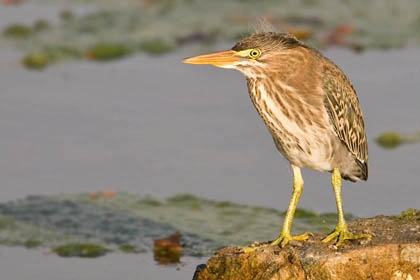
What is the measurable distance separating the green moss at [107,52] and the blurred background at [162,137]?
21mm

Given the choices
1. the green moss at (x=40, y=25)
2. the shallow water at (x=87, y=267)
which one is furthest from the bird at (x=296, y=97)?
the green moss at (x=40, y=25)

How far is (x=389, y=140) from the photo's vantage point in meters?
11.3

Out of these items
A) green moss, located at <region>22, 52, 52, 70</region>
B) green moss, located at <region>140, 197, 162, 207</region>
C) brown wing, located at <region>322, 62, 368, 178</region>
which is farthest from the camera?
green moss, located at <region>22, 52, 52, 70</region>

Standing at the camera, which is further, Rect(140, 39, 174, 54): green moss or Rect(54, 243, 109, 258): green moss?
Rect(140, 39, 174, 54): green moss

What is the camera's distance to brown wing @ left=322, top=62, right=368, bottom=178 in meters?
7.71

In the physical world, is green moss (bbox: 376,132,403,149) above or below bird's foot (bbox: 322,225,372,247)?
above

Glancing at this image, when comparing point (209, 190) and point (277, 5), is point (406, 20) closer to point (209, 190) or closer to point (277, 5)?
point (277, 5)

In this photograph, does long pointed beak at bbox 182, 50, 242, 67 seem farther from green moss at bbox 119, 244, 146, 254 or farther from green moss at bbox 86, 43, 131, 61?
green moss at bbox 86, 43, 131, 61

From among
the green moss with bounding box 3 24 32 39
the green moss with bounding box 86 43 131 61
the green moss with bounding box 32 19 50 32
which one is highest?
the green moss with bounding box 32 19 50 32

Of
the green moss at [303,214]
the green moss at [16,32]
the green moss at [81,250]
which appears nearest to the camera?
the green moss at [81,250]

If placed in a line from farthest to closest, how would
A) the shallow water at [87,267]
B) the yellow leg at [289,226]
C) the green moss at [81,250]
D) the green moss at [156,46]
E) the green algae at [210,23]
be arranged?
the green algae at [210,23] → the green moss at [156,46] → the green moss at [81,250] → the shallow water at [87,267] → the yellow leg at [289,226]

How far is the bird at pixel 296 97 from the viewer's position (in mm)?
7480

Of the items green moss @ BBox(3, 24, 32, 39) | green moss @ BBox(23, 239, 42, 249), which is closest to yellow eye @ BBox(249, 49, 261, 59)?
green moss @ BBox(23, 239, 42, 249)

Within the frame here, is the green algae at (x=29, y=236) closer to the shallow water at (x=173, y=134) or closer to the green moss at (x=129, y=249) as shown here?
the green moss at (x=129, y=249)
